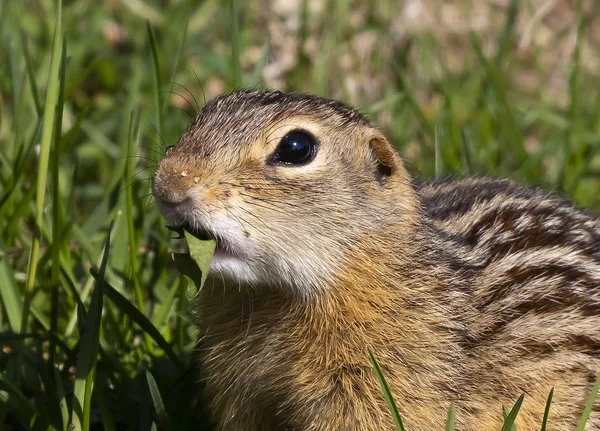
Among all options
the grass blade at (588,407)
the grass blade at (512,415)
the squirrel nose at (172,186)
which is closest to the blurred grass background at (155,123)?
the squirrel nose at (172,186)

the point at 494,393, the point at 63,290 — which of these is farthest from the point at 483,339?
the point at 63,290

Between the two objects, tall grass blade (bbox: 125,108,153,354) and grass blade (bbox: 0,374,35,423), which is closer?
grass blade (bbox: 0,374,35,423)

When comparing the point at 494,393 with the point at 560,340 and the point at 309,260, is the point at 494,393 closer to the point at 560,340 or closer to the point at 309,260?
the point at 560,340

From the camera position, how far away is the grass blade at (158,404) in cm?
338

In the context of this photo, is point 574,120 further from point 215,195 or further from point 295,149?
point 215,195

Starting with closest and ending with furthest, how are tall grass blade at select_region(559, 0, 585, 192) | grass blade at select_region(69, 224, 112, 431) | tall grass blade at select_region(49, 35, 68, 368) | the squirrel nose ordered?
the squirrel nose < grass blade at select_region(69, 224, 112, 431) < tall grass blade at select_region(49, 35, 68, 368) < tall grass blade at select_region(559, 0, 585, 192)

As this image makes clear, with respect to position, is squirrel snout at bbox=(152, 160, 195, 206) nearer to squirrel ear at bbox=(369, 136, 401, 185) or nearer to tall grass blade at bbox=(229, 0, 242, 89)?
squirrel ear at bbox=(369, 136, 401, 185)

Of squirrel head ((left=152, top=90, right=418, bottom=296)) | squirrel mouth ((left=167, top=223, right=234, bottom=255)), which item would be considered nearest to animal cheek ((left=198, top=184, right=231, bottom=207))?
squirrel head ((left=152, top=90, right=418, bottom=296))

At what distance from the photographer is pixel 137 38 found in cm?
667

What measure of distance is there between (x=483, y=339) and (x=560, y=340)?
25 centimetres

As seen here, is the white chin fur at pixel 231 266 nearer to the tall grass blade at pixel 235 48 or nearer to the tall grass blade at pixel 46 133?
the tall grass blade at pixel 46 133

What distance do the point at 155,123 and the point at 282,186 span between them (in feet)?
5.67

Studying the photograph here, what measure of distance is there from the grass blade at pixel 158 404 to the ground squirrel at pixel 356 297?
17cm

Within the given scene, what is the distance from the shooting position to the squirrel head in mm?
2959
